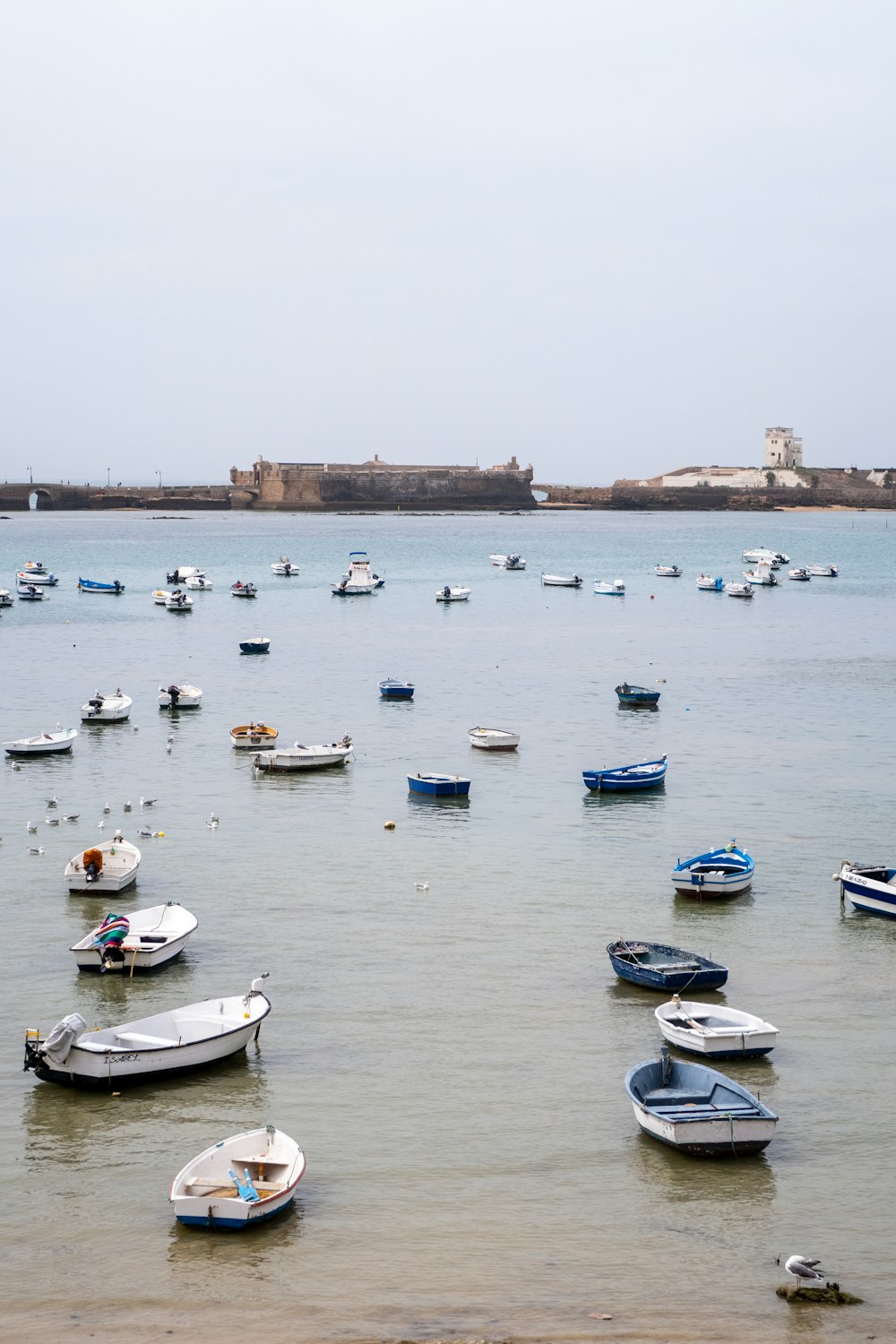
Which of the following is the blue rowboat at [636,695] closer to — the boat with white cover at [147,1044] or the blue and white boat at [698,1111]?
the boat with white cover at [147,1044]

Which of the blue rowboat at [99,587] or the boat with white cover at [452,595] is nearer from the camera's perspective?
the boat with white cover at [452,595]

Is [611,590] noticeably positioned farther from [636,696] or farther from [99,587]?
[636,696]

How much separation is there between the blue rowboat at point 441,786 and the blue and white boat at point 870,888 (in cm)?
981

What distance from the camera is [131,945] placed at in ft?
68.3

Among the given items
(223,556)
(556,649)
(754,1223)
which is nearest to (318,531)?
(223,556)

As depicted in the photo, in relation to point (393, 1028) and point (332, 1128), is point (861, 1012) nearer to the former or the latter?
point (393, 1028)

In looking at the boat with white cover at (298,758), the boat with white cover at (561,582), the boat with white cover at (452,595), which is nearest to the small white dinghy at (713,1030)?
the boat with white cover at (298,758)

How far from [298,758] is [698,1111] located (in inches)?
817

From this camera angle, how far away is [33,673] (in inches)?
2099

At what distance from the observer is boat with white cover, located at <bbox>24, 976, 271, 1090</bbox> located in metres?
16.6

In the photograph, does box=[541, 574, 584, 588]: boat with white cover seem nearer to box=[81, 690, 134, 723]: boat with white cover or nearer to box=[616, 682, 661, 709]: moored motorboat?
box=[616, 682, 661, 709]: moored motorboat

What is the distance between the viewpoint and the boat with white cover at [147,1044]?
16625 millimetres

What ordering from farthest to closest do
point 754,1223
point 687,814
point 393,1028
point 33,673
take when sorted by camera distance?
point 33,673, point 687,814, point 393,1028, point 754,1223

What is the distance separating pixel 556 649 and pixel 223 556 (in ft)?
220
